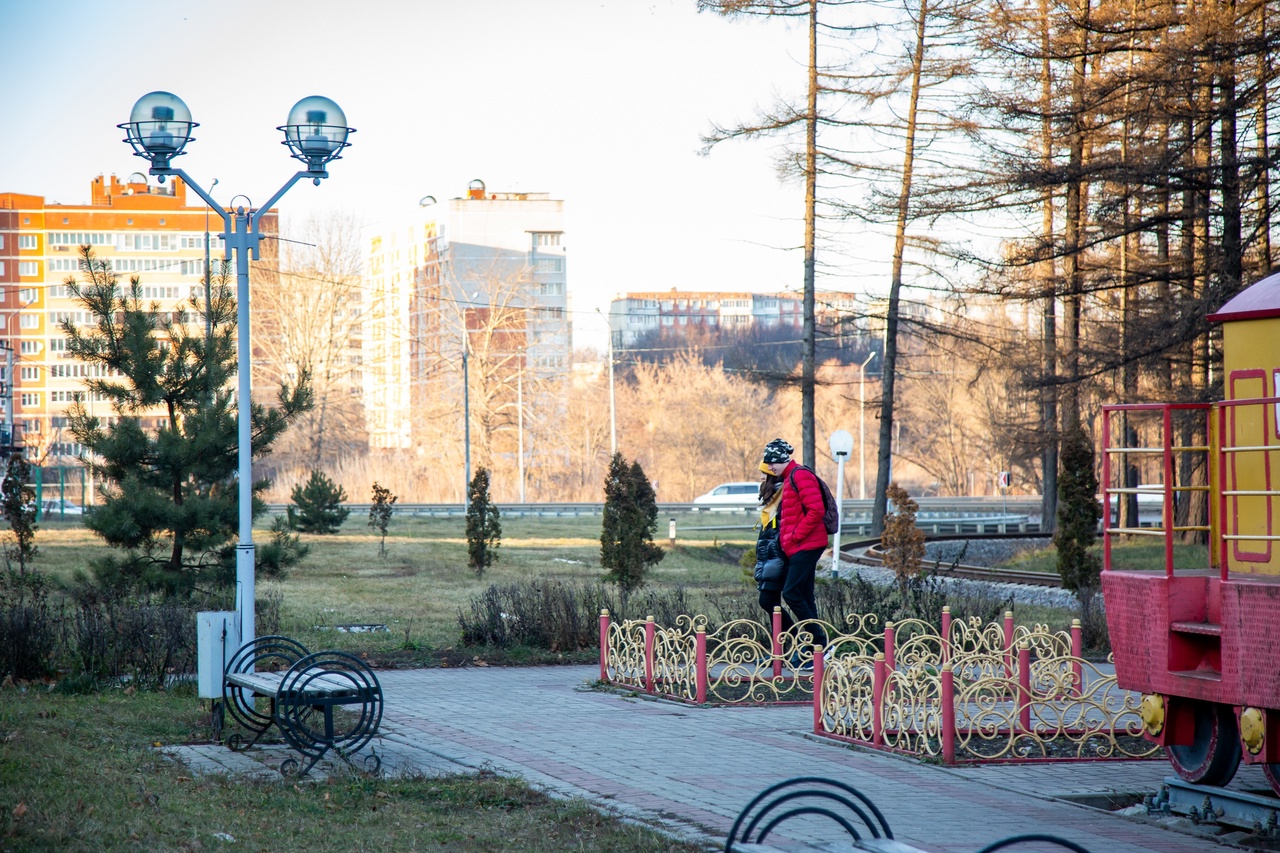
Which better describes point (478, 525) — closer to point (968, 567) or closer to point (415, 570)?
point (415, 570)

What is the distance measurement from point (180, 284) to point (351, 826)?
116 meters

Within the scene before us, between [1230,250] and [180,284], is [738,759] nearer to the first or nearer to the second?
[1230,250]

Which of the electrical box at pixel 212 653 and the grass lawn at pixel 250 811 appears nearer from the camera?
the grass lawn at pixel 250 811

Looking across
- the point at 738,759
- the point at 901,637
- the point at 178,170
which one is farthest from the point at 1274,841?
the point at 178,170

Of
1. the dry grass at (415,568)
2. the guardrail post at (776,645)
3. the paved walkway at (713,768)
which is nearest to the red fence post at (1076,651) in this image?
the paved walkway at (713,768)

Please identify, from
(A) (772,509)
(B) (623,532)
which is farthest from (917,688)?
(B) (623,532)

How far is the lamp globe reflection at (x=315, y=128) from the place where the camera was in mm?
10227

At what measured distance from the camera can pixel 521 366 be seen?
75812 mm

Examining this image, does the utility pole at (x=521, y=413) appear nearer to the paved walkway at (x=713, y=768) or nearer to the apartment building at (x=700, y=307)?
the apartment building at (x=700, y=307)

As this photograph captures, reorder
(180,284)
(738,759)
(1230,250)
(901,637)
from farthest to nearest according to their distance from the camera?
1. (180,284)
2. (1230,250)
3. (901,637)
4. (738,759)

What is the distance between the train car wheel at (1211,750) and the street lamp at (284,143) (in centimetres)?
663

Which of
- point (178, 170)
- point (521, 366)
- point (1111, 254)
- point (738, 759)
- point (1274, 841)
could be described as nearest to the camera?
point (1274, 841)

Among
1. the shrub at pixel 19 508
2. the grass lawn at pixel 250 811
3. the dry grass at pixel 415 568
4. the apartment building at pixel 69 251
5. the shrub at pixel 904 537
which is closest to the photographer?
the grass lawn at pixel 250 811

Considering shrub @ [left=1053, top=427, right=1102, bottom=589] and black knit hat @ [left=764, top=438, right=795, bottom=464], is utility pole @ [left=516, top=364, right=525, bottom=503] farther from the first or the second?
black knit hat @ [left=764, top=438, right=795, bottom=464]
